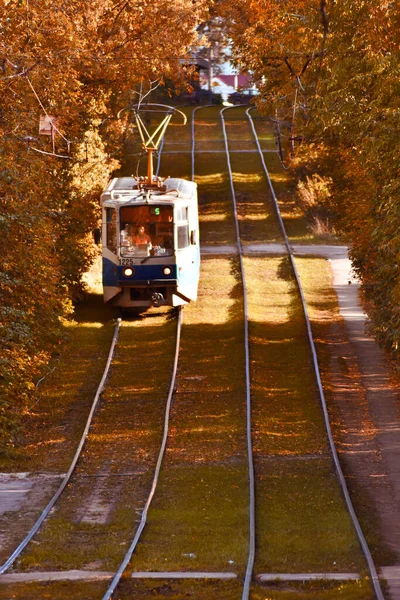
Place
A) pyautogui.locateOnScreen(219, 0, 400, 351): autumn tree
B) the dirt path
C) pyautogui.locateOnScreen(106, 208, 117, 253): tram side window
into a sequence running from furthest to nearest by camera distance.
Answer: pyautogui.locateOnScreen(106, 208, 117, 253): tram side window < pyautogui.locateOnScreen(219, 0, 400, 351): autumn tree < the dirt path

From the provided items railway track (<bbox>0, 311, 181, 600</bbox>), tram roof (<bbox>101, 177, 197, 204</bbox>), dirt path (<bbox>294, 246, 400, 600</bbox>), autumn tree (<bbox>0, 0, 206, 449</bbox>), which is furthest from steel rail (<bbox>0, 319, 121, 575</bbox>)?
tram roof (<bbox>101, 177, 197, 204</bbox>)

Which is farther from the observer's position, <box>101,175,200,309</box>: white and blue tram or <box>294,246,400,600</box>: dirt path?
<box>101,175,200,309</box>: white and blue tram

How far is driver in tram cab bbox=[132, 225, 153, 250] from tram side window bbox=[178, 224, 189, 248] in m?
0.75

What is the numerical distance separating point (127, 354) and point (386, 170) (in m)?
10.8

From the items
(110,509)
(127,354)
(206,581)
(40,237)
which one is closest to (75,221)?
(127,354)

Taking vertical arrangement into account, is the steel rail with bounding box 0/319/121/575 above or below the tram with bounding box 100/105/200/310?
below

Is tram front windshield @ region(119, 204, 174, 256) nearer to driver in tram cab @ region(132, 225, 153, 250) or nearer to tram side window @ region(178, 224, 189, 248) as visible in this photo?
driver in tram cab @ region(132, 225, 153, 250)

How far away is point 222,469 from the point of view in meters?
16.6

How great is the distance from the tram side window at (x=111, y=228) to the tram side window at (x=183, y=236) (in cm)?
161

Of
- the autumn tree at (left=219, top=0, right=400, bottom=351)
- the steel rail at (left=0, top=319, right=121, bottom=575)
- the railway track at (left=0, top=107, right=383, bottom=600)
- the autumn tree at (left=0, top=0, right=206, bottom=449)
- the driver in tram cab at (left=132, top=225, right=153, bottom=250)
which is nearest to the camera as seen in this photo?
the railway track at (left=0, top=107, right=383, bottom=600)

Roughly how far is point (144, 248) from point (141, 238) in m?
0.27

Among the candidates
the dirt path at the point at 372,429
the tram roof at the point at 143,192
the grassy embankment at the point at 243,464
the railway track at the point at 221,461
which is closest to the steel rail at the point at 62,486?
the railway track at the point at 221,461

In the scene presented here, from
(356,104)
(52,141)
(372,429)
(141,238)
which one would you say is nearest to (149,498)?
(372,429)

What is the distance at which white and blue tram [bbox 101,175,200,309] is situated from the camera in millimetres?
26625
